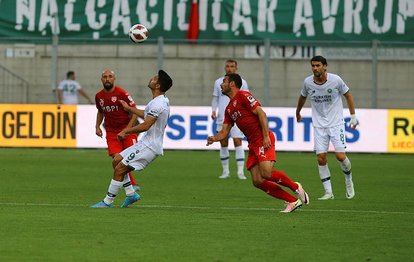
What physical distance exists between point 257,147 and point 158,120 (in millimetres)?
1345

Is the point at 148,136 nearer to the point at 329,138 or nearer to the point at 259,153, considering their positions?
the point at 259,153

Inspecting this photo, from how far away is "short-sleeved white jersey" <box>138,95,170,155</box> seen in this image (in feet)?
49.4

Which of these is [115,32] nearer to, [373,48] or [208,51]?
[208,51]

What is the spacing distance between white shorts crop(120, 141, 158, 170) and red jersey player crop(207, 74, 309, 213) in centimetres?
104

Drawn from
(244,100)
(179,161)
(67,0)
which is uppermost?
(67,0)

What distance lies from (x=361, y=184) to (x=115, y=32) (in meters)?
14.1

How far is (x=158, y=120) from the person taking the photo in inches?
600

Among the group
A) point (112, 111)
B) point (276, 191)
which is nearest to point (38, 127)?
point (112, 111)

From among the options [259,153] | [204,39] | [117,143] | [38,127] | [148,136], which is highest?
[204,39]

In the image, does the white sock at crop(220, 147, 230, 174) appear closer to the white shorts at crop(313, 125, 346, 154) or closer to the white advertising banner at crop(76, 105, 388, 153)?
the white shorts at crop(313, 125, 346, 154)

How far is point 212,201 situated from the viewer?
16844mm

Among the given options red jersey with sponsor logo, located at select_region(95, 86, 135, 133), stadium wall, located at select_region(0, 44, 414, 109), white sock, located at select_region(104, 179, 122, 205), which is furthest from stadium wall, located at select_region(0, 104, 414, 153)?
white sock, located at select_region(104, 179, 122, 205)

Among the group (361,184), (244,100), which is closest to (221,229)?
(244,100)

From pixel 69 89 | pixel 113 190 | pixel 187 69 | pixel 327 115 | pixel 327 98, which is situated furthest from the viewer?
pixel 187 69
